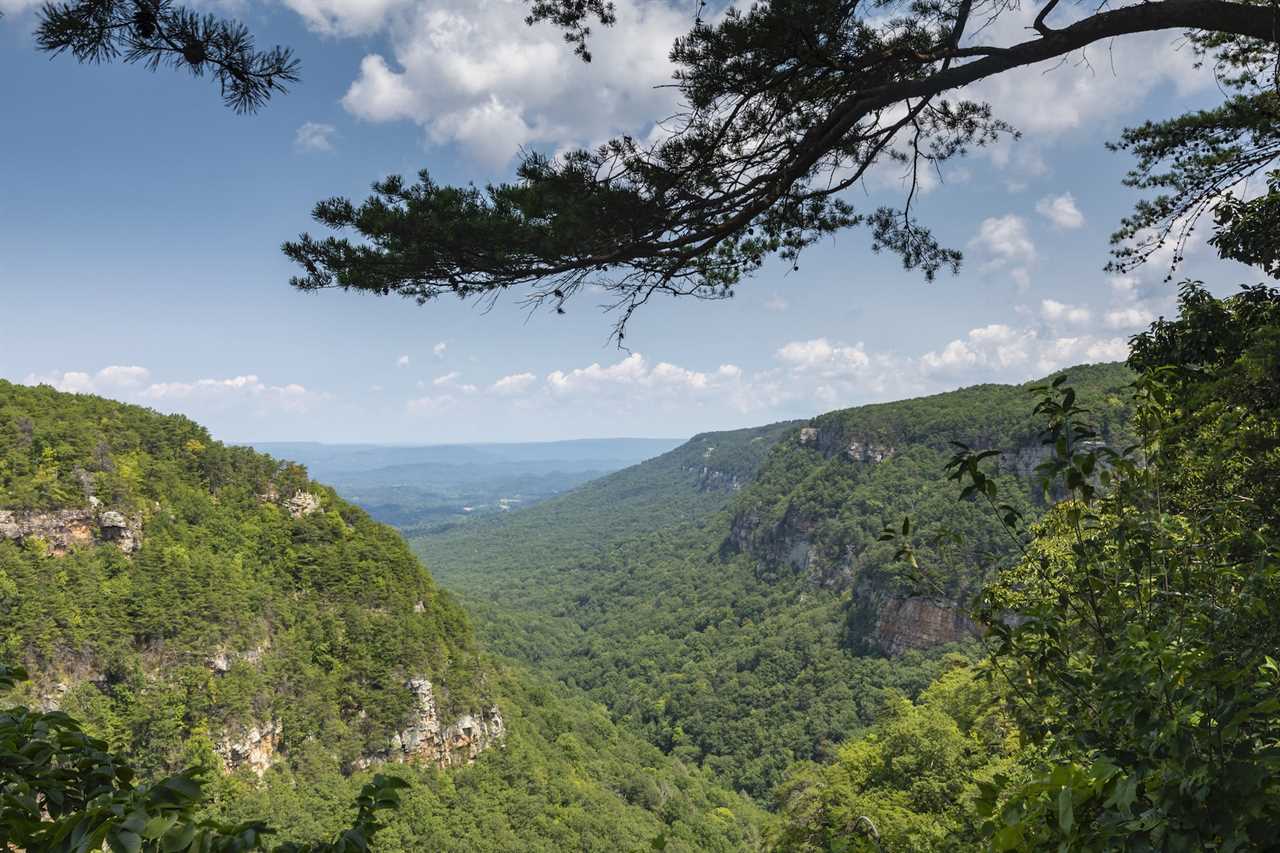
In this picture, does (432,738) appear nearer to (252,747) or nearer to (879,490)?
(252,747)

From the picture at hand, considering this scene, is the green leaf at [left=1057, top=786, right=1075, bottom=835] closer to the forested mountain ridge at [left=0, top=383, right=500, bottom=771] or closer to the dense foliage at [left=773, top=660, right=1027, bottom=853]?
the dense foliage at [left=773, top=660, right=1027, bottom=853]

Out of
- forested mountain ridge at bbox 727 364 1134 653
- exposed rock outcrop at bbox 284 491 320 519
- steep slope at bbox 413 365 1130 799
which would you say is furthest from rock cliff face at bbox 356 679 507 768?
forested mountain ridge at bbox 727 364 1134 653

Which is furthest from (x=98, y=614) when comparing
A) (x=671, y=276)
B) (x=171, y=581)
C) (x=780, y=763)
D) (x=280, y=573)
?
(x=780, y=763)

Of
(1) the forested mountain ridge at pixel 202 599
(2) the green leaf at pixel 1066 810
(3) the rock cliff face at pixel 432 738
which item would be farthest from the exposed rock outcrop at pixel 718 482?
(2) the green leaf at pixel 1066 810

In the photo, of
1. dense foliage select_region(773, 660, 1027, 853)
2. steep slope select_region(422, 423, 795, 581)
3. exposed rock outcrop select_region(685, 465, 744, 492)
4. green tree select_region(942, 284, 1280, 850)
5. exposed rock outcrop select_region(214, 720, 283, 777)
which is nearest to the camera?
green tree select_region(942, 284, 1280, 850)

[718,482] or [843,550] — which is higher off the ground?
[718,482]

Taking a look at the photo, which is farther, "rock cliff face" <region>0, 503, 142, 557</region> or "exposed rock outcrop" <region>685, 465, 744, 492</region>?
"exposed rock outcrop" <region>685, 465, 744, 492</region>

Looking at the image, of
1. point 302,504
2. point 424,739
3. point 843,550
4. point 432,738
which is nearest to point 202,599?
point 302,504
